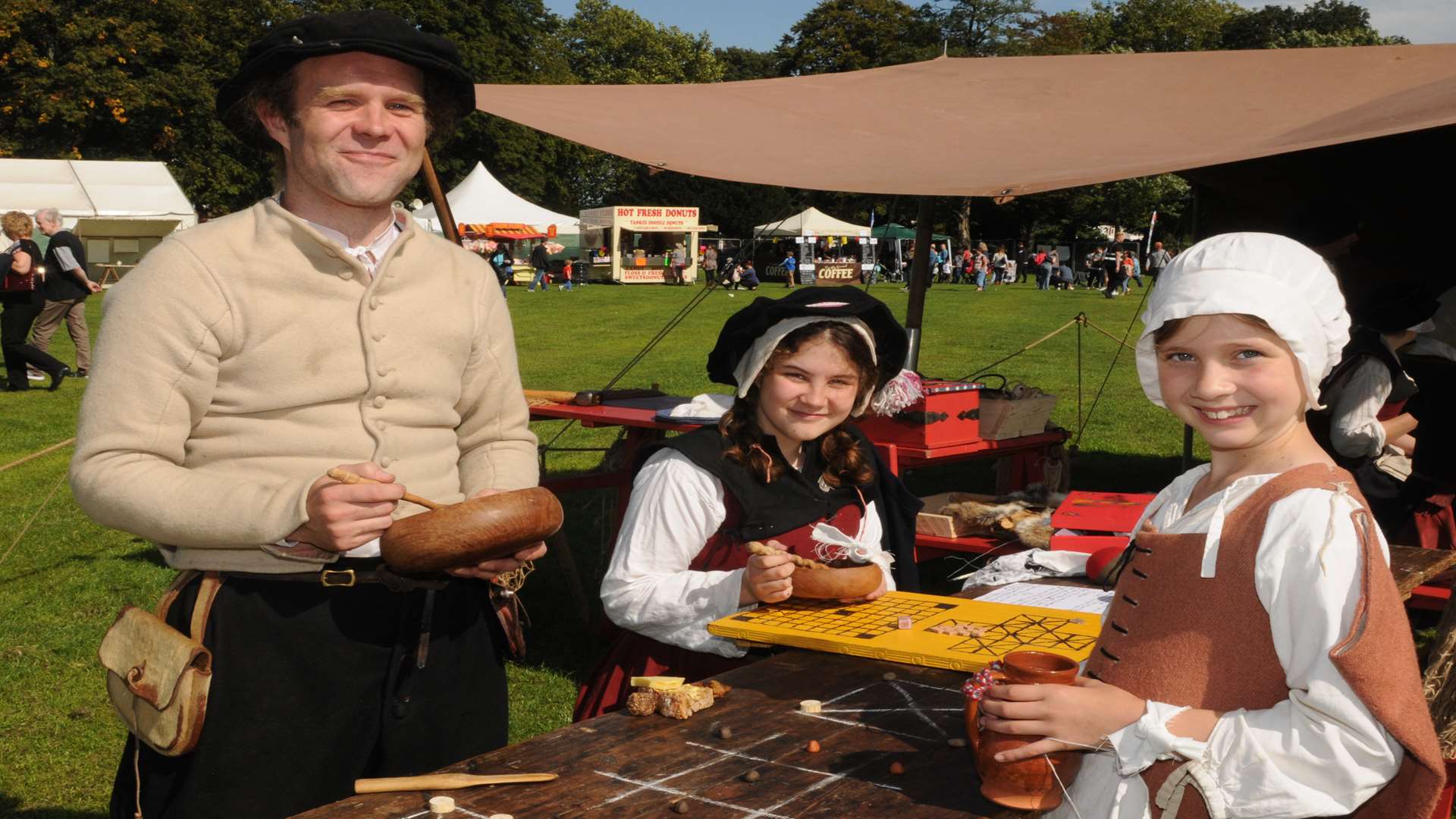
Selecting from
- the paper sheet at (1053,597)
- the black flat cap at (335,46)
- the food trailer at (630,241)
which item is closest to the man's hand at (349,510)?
the black flat cap at (335,46)

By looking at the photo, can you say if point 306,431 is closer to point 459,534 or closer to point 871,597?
point 459,534

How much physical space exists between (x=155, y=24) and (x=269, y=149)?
4450 cm

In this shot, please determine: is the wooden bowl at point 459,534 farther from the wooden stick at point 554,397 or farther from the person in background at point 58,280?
the person in background at point 58,280

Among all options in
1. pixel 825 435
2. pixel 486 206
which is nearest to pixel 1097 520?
pixel 825 435

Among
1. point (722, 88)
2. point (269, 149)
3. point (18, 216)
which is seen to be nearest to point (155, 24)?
point (18, 216)

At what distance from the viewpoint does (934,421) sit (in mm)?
5660

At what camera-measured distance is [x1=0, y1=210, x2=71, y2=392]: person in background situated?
1154 cm

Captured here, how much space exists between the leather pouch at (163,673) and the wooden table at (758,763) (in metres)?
0.55

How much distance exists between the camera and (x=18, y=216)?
11.5m

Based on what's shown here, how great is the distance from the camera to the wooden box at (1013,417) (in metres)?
6.04

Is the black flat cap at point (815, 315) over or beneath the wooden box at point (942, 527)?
over

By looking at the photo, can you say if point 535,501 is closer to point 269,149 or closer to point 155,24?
point 269,149

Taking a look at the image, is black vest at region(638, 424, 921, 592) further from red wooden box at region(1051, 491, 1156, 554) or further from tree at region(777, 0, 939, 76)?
tree at region(777, 0, 939, 76)

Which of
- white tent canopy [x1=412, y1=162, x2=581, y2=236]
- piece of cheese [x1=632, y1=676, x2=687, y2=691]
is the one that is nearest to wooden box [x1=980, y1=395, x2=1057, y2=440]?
piece of cheese [x1=632, y1=676, x2=687, y2=691]
